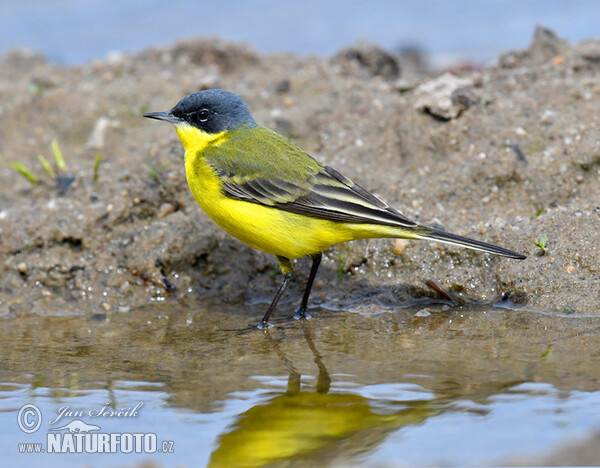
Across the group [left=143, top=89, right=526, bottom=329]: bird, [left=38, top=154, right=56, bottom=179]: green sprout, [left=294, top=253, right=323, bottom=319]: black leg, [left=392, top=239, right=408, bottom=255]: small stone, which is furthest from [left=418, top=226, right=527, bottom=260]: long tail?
[left=38, top=154, right=56, bottom=179]: green sprout

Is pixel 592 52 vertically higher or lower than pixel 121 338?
higher

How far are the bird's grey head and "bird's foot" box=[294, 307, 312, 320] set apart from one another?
162cm

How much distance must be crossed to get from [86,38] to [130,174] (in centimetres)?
A: 854

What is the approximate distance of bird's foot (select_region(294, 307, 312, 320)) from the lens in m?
5.76

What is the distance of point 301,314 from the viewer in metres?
5.79

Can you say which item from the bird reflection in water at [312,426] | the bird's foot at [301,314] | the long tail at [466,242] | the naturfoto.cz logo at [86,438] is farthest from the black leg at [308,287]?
the naturfoto.cz logo at [86,438]

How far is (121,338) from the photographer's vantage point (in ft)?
17.8

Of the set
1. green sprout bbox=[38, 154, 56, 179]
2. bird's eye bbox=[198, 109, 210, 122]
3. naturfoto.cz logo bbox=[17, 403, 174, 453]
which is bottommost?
naturfoto.cz logo bbox=[17, 403, 174, 453]

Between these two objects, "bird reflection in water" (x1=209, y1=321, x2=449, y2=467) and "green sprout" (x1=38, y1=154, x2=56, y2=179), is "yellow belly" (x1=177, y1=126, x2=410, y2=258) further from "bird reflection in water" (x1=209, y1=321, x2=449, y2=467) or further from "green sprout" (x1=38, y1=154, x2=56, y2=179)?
"green sprout" (x1=38, y1=154, x2=56, y2=179)

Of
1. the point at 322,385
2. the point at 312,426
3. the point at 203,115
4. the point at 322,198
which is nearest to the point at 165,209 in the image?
the point at 203,115

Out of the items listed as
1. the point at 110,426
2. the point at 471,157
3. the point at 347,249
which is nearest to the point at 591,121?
the point at 471,157

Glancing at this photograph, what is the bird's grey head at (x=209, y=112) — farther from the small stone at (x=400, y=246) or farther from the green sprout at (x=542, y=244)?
the green sprout at (x=542, y=244)

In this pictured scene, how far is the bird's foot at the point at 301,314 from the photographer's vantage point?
18.9 ft

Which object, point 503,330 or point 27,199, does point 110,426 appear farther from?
point 27,199
